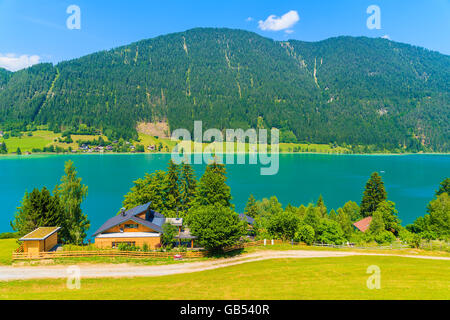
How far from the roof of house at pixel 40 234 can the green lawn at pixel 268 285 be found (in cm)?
750

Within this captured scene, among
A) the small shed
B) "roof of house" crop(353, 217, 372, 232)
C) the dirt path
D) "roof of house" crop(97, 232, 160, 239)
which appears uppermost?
the small shed

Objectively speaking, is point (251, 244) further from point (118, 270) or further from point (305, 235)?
point (118, 270)

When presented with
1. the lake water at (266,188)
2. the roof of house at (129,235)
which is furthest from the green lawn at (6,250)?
the lake water at (266,188)

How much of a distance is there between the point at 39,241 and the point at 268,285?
23958 millimetres

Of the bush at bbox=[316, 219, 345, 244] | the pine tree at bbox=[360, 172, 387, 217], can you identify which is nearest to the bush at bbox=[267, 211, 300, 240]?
the bush at bbox=[316, 219, 345, 244]

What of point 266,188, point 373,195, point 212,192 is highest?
point 212,192

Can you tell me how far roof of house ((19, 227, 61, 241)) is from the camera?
2727 cm

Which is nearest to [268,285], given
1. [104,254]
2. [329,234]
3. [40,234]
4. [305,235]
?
[104,254]

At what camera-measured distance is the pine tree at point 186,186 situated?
47031mm

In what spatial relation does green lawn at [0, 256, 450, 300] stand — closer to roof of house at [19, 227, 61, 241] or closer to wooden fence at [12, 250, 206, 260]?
wooden fence at [12, 250, 206, 260]

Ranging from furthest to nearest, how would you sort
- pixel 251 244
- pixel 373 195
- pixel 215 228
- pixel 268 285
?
pixel 373 195
pixel 251 244
pixel 215 228
pixel 268 285

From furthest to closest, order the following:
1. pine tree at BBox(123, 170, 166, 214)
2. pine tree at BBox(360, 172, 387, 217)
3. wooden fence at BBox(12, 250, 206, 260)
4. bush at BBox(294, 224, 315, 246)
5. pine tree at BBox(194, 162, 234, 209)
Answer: pine tree at BBox(360, 172, 387, 217), pine tree at BBox(123, 170, 166, 214), pine tree at BBox(194, 162, 234, 209), bush at BBox(294, 224, 315, 246), wooden fence at BBox(12, 250, 206, 260)

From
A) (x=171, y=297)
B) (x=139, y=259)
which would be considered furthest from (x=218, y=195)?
(x=171, y=297)

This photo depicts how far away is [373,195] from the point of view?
57.0 metres
